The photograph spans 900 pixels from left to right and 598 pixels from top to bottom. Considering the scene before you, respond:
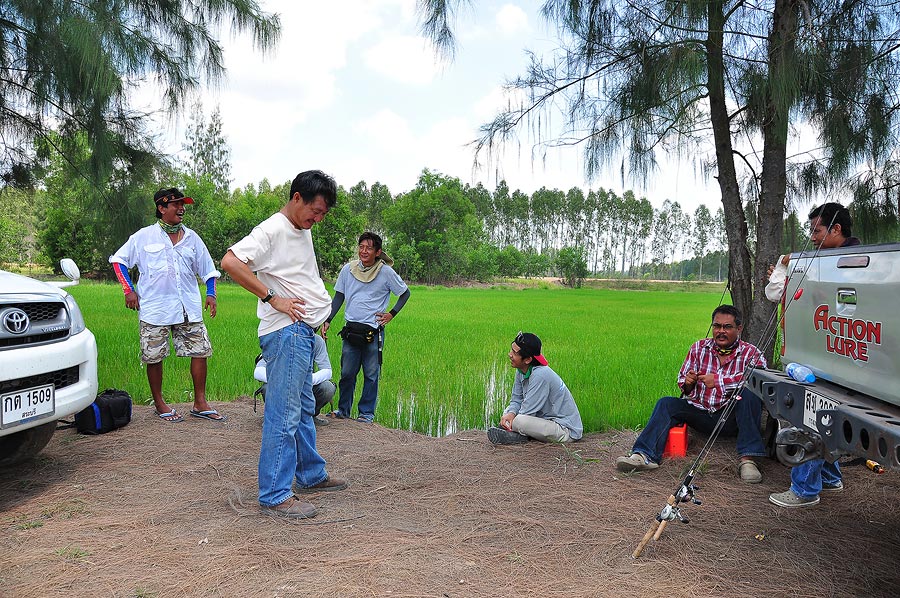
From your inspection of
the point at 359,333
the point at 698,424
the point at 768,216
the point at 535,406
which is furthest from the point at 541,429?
the point at 768,216

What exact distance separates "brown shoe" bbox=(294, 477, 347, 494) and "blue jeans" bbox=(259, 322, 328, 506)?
1.04 feet

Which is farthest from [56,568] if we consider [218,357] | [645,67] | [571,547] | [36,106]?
[218,357]

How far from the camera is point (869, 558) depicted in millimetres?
2615

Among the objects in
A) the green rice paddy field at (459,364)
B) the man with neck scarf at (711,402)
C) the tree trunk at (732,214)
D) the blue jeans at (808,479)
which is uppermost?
the tree trunk at (732,214)

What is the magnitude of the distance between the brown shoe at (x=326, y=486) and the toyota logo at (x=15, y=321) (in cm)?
157

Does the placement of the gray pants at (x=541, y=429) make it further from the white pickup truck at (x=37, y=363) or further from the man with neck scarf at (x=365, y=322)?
the white pickup truck at (x=37, y=363)

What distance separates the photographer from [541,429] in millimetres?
4344

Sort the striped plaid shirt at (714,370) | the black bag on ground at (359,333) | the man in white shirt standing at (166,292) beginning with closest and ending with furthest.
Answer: the striped plaid shirt at (714,370)
the man in white shirt standing at (166,292)
the black bag on ground at (359,333)

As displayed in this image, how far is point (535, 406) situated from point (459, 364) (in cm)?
400

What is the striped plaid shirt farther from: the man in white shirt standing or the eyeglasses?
the man in white shirt standing

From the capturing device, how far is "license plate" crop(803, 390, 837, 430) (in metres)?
2.37

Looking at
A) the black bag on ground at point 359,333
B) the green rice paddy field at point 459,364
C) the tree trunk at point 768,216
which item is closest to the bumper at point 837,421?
the tree trunk at point 768,216

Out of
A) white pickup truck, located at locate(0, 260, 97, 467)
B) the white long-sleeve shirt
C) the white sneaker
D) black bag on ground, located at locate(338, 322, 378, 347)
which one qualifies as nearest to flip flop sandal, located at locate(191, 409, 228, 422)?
the white long-sleeve shirt

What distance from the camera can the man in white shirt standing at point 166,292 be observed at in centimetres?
473
